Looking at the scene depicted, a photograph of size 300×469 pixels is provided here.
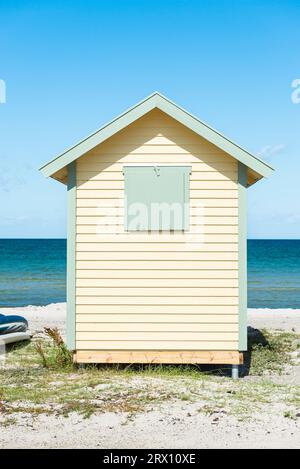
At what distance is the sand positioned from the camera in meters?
7.29

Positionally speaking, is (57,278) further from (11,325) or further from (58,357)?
(58,357)

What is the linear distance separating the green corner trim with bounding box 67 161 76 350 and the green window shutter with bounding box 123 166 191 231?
2.98ft

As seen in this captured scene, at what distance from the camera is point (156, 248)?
10914 mm

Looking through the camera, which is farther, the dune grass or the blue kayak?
the blue kayak

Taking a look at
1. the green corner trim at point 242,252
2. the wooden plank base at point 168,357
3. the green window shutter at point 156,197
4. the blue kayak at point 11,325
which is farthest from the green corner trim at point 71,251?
the blue kayak at point 11,325

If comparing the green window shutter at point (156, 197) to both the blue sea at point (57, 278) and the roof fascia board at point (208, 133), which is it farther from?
the blue sea at point (57, 278)

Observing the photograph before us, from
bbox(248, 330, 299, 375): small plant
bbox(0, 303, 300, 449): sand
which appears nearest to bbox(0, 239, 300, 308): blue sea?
bbox(248, 330, 299, 375): small plant

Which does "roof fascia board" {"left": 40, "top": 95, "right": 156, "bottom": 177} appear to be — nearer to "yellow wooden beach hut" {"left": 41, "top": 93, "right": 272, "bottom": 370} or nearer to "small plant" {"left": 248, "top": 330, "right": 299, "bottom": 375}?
"yellow wooden beach hut" {"left": 41, "top": 93, "right": 272, "bottom": 370}

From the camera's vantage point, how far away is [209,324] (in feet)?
35.7

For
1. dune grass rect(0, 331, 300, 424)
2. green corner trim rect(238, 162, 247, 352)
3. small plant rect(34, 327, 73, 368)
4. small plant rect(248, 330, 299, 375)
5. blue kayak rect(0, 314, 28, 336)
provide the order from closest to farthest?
dune grass rect(0, 331, 300, 424) → green corner trim rect(238, 162, 247, 352) → small plant rect(34, 327, 73, 368) → small plant rect(248, 330, 299, 375) → blue kayak rect(0, 314, 28, 336)

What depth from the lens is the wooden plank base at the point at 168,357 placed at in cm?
1087

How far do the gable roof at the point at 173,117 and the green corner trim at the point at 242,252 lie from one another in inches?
10.6

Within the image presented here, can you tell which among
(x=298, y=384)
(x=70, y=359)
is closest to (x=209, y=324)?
(x=298, y=384)

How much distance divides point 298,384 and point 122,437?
4.23 meters
